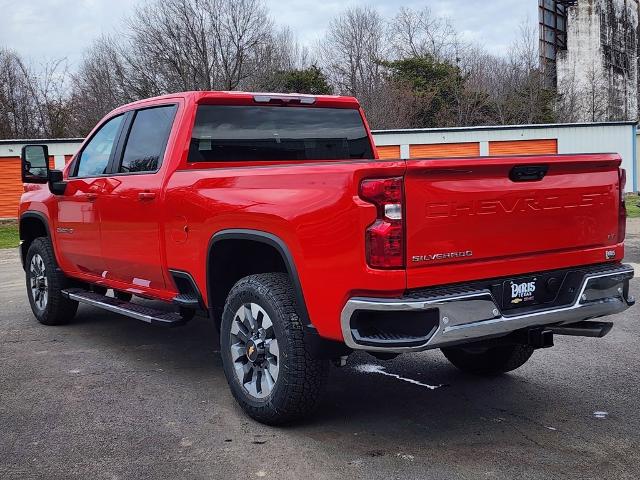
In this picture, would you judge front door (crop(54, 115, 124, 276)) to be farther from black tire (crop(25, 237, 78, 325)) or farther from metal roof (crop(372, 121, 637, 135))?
metal roof (crop(372, 121, 637, 135))

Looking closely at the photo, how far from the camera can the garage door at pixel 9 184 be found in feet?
88.1

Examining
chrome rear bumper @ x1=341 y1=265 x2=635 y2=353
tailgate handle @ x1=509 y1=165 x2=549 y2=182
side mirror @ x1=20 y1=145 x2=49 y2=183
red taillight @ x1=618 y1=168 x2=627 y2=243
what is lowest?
chrome rear bumper @ x1=341 y1=265 x2=635 y2=353

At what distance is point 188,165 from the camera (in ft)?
15.9

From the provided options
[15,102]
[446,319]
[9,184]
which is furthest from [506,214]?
[15,102]

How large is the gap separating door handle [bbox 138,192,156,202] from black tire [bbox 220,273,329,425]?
115 cm

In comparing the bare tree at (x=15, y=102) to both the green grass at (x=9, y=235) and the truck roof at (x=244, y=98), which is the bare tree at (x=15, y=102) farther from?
the truck roof at (x=244, y=98)

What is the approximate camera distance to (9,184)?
27.0 metres

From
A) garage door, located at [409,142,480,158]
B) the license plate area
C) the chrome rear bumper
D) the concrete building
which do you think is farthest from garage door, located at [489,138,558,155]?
the chrome rear bumper

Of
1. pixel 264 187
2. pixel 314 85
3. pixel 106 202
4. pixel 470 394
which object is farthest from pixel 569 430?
pixel 314 85

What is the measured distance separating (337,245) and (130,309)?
96.7 inches

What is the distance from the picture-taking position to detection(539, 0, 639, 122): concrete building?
4616 cm

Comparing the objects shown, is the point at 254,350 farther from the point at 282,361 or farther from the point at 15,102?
the point at 15,102

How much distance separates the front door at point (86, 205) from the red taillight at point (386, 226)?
3.05m

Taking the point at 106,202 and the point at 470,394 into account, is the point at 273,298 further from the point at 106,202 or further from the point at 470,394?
the point at 106,202
